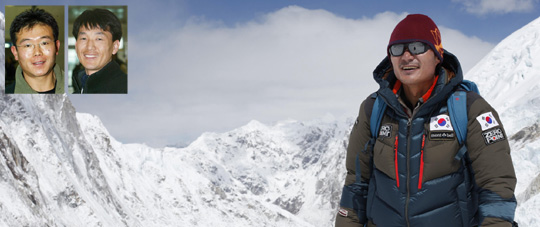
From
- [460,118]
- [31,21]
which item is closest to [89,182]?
[31,21]

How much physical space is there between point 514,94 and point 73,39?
70029mm

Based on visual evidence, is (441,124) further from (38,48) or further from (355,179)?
(38,48)

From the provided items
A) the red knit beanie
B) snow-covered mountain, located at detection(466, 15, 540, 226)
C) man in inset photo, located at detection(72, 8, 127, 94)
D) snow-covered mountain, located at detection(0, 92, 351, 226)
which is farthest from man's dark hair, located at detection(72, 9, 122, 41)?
snow-covered mountain, located at detection(0, 92, 351, 226)

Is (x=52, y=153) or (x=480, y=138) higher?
(x=480, y=138)

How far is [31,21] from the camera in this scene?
76.8 ft

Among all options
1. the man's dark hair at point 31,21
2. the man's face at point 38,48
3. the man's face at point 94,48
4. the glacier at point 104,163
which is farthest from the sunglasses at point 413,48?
the man's face at point 38,48

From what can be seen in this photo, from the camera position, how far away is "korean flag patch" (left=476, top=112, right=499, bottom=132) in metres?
3.82

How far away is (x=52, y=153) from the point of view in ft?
248

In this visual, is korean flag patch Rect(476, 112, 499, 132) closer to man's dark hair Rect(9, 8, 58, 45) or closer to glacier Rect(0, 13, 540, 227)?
glacier Rect(0, 13, 540, 227)

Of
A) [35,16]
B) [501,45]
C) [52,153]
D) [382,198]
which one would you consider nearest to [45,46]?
[35,16]

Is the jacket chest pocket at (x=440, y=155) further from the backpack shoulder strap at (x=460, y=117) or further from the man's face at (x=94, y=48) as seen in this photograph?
the man's face at (x=94, y=48)

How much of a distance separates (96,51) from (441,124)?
1995 centimetres

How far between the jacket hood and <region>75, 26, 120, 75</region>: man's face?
753 inches

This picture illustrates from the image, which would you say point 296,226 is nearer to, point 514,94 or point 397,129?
point 514,94
